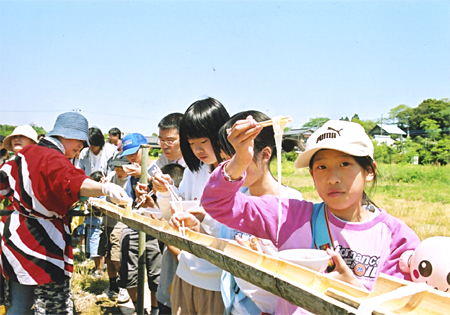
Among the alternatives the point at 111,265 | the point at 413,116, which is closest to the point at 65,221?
the point at 111,265

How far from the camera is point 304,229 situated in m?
1.94

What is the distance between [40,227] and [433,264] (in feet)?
10.3

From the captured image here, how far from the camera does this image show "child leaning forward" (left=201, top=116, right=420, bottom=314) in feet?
5.80

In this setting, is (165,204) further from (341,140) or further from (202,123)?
(341,140)

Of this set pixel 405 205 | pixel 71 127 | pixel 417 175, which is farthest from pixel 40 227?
pixel 417 175

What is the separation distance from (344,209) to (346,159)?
0.26 metres

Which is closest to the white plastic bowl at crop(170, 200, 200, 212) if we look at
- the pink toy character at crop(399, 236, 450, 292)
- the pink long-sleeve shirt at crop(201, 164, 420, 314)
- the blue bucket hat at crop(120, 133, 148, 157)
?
the pink long-sleeve shirt at crop(201, 164, 420, 314)

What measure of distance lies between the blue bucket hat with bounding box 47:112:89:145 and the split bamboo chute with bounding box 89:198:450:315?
78.9 inches

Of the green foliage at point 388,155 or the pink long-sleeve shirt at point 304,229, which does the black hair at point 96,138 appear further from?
the green foliage at point 388,155

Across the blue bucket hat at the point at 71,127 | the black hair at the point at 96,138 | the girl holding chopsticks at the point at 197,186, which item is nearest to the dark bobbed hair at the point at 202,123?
the girl holding chopsticks at the point at 197,186

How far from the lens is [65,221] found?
12.1 feet

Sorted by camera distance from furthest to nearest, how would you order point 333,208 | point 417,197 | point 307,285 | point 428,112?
point 428,112
point 417,197
point 333,208
point 307,285

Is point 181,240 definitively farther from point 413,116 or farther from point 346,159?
point 413,116

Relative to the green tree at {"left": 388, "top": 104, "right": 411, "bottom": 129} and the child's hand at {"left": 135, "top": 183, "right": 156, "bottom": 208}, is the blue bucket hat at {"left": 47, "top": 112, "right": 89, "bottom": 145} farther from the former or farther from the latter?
the green tree at {"left": 388, "top": 104, "right": 411, "bottom": 129}
